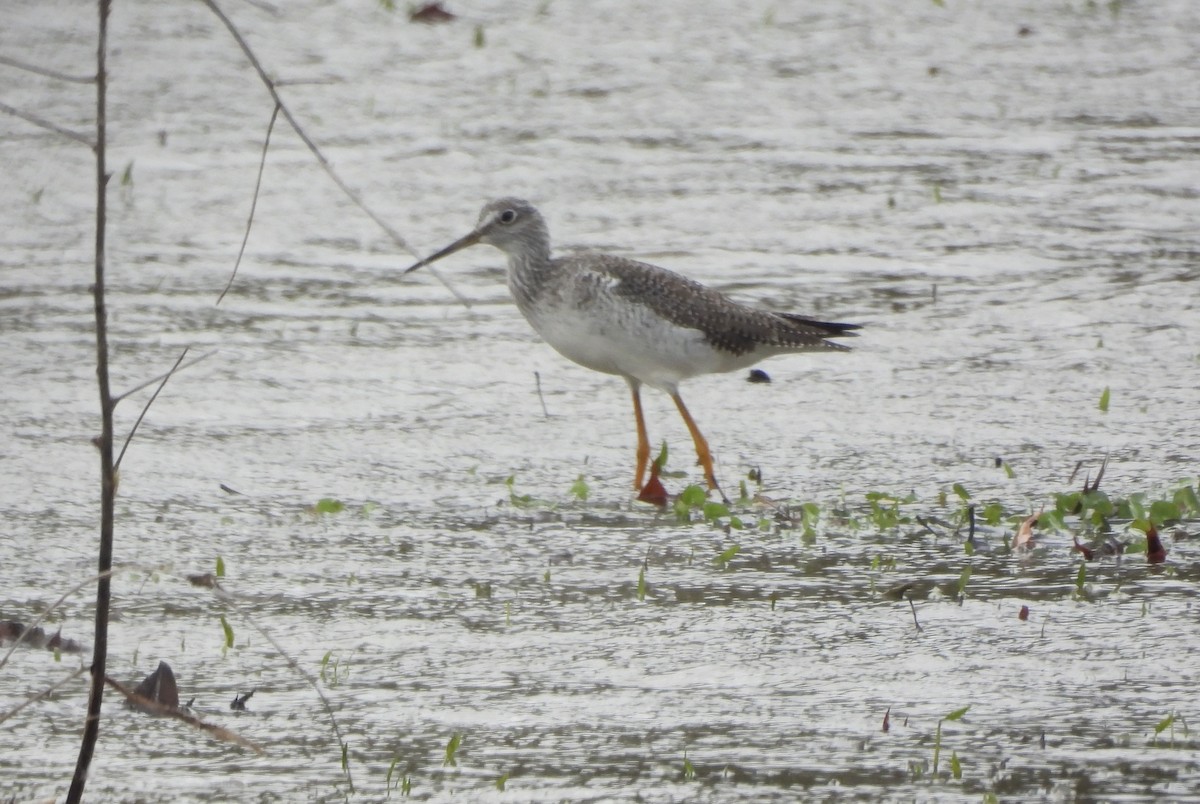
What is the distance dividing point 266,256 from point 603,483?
12.1ft

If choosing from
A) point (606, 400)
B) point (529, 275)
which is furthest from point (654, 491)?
point (606, 400)

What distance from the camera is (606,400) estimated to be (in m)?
8.03

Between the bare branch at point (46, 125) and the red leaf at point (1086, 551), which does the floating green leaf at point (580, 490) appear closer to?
the red leaf at point (1086, 551)

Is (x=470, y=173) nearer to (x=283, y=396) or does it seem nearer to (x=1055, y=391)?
(x=283, y=396)

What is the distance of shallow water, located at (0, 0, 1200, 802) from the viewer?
4.41 m

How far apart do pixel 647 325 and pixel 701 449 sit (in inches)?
23.6

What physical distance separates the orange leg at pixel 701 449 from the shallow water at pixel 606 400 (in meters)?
0.18

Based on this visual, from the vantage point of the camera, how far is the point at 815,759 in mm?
4180

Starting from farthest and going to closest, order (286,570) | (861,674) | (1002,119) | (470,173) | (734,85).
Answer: (734,85), (1002,119), (470,173), (286,570), (861,674)

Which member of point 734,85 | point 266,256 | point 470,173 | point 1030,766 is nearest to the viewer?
point 1030,766

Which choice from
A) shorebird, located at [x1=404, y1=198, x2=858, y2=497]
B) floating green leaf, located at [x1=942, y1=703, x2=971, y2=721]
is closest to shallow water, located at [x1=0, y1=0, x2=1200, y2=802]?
floating green leaf, located at [x1=942, y1=703, x2=971, y2=721]

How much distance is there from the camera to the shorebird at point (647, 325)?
23.2ft

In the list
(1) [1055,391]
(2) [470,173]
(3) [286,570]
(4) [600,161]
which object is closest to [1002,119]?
(4) [600,161]

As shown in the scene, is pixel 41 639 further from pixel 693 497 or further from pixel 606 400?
pixel 606 400
